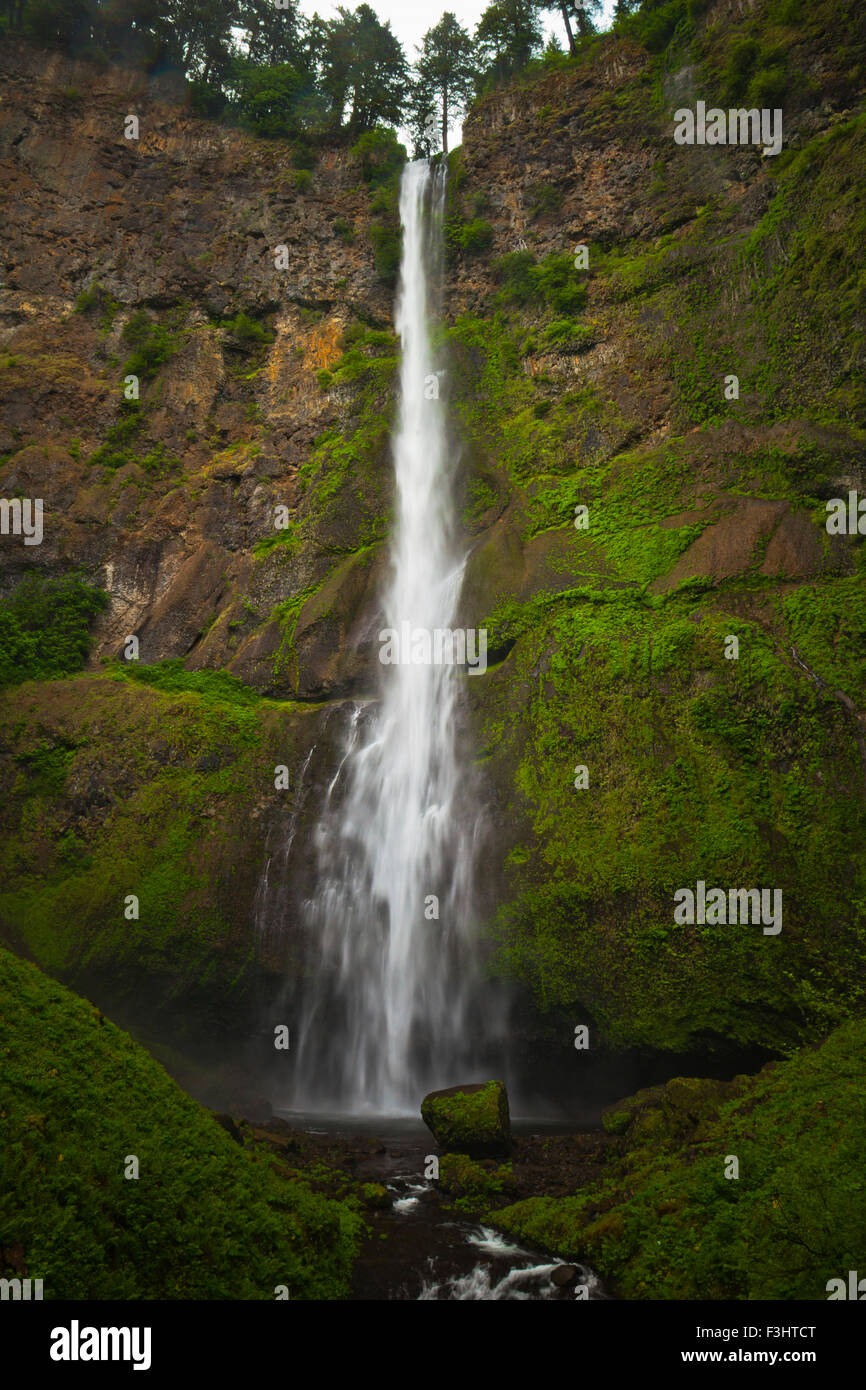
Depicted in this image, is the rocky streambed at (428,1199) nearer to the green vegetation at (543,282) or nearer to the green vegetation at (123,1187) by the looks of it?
the green vegetation at (123,1187)

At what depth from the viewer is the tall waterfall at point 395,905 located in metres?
14.5

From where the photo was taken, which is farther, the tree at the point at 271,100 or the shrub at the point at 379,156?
the tree at the point at 271,100

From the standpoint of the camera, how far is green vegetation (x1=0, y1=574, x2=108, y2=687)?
21172mm

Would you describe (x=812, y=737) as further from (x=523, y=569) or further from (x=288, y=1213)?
(x=288, y=1213)

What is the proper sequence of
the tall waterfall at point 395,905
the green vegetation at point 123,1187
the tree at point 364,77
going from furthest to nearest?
the tree at point 364,77, the tall waterfall at point 395,905, the green vegetation at point 123,1187

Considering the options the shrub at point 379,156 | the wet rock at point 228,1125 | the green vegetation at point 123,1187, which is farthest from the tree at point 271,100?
the wet rock at point 228,1125

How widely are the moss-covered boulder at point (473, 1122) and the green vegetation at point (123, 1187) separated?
8.27ft

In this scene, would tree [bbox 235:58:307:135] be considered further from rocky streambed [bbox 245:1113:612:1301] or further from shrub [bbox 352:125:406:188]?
rocky streambed [bbox 245:1113:612:1301]

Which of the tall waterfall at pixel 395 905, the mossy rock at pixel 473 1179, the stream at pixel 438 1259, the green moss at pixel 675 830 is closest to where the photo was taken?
the stream at pixel 438 1259

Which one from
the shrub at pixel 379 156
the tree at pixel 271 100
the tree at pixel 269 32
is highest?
the tree at pixel 269 32

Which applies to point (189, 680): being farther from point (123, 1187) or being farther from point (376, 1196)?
point (123, 1187)

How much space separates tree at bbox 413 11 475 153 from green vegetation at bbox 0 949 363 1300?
38.2 metres

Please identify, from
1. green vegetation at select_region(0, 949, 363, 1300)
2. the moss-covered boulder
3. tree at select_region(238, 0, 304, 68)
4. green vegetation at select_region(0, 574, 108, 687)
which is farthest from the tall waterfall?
tree at select_region(238, 0, 304, 68)

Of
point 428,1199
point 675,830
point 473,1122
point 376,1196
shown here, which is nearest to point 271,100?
point 675,830
